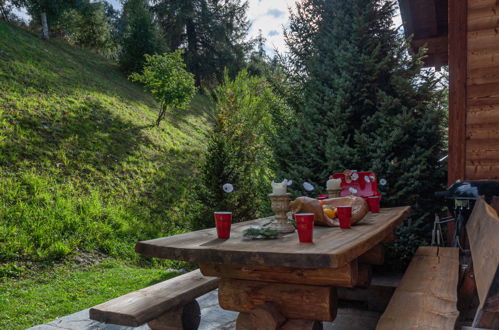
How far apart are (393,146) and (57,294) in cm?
417

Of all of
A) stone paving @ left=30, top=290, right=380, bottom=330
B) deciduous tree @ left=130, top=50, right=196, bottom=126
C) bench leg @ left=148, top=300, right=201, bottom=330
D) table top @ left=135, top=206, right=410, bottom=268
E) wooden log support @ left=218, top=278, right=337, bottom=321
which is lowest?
stone paving @ left=30, top=290, right=380, bottom=330

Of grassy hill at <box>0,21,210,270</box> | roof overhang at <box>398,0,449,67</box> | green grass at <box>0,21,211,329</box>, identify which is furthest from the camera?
grassy hill at <box>0,21,210,270</box>

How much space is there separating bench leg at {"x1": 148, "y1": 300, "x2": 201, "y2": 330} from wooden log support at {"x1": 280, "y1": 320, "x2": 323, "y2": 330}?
779mm

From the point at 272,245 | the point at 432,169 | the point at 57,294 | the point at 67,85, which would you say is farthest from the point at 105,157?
the point at 272,245

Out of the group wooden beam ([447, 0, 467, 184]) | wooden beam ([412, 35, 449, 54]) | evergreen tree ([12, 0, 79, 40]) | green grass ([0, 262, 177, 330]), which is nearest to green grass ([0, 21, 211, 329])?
green grass ([0, 262, 177, 330])

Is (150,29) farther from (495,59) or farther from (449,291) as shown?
(449,291)

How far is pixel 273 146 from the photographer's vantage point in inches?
197

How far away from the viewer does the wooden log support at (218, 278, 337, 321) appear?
1877 mm

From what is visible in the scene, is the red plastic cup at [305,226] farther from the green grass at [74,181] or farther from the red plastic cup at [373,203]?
the green grass at [74,181]

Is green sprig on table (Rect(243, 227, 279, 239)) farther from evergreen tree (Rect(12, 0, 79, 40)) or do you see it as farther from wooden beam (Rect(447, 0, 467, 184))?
evergreen tree (Rect(12, 0, 79, 40))

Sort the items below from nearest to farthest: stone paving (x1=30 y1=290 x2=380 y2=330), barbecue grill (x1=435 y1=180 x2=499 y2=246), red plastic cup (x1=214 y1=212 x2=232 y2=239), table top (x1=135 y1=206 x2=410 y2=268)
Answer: table top (x1=135 y1=206 x2=410 y2=268) → red plastic cup (x1=214 y1=212 x2=232 y2=239) → stone paving (x1=30 y1=290 x2=380 y2=330) → barbecue grill (x1=435 y1=180 x2=499 y2=246)

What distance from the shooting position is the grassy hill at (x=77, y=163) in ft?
18.5

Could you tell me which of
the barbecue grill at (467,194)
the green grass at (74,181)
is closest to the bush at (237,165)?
the green grass at (74,181)

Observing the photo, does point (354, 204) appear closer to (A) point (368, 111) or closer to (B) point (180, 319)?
(B) point (180, 319)
